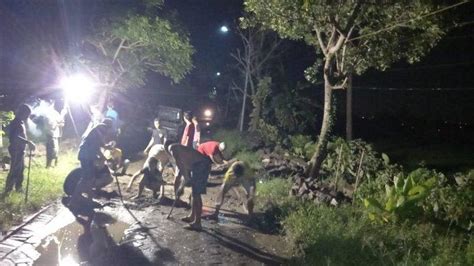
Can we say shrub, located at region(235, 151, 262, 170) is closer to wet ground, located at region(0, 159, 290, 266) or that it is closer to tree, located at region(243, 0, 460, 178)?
tree, located at region(243, 0, 460, 178)

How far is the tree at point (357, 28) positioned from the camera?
35.6 ft

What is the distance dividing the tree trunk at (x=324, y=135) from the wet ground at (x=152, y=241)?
3627mm

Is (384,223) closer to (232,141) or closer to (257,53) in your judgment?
(232,141)

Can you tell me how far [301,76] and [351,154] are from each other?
1142cm

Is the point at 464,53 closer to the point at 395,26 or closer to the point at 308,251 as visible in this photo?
the point at 395,26

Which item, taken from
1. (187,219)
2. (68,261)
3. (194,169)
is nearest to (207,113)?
(187,219)

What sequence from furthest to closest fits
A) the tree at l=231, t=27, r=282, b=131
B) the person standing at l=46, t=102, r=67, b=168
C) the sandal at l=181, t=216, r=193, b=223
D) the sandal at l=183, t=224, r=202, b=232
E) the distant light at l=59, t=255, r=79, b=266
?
the tree at l=231, t=27, r=282, b=131 < the person standing at l=46, t=102, r=67, b=168 < the sandal at l=181, t=216, r=193, b=223 < the sandal at l=183, t=224, r=202, b=232 < the distant light at l=59, t=255, r=79, b=266

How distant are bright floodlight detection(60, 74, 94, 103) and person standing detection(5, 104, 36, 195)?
7909 millimetres

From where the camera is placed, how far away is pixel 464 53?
53.8 feet

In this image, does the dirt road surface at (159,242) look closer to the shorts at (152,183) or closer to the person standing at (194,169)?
the person standing at (194,169)

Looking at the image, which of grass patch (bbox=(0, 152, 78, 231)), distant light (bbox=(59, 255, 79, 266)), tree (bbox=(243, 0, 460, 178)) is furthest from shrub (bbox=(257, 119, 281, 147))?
distant light (bbox=(59, 255, 79, 266))

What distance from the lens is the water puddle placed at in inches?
257

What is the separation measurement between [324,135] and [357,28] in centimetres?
321

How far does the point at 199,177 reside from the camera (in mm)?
8289
